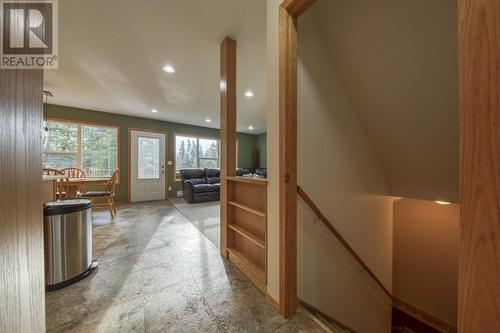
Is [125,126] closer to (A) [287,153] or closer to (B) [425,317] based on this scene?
(A) [287,153]

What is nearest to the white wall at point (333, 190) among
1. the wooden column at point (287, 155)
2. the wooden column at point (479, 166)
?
the wooden column at point (287, 155)

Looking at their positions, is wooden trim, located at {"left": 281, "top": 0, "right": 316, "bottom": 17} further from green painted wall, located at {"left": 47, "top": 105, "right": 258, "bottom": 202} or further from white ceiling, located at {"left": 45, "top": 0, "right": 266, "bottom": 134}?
green painted wall, located at {"left": 47, "top": 105, "right": 258, "bottom": 202}

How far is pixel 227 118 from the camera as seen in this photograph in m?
2.20

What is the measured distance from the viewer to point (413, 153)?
2.25m

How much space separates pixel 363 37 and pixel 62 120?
6.40 meters

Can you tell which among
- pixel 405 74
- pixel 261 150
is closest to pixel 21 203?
pixel 405 74

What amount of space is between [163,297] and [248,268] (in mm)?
780

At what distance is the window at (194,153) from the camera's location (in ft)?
21.1

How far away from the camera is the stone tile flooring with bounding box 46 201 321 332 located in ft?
4.21

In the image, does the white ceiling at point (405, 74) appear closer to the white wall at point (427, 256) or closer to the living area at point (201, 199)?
the white wall at point (427, 256)

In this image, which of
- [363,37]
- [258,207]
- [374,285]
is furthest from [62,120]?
[374,285]

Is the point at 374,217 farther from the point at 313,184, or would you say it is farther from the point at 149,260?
the point at 149,260

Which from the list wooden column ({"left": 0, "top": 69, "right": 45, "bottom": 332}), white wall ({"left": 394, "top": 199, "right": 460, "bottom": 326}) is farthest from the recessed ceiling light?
white wall ({"left": 394, "top": 199, "right": 460, "bottom": 326})

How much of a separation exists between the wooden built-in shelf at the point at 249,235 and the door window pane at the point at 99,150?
15.8ft
